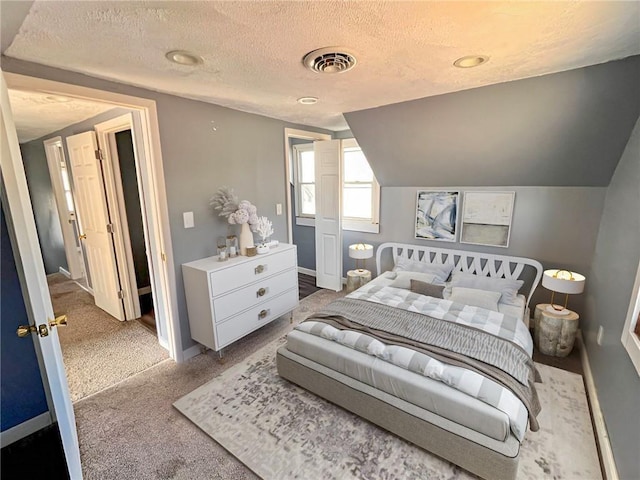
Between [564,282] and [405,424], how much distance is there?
6.34 feet

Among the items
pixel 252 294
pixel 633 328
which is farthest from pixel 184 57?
pixel 633 328

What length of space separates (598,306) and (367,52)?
2655mm

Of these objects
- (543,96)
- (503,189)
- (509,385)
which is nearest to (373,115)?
(543,96)

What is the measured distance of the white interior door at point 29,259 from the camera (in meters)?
1.23

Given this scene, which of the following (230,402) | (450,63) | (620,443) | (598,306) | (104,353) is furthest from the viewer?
(104,353)

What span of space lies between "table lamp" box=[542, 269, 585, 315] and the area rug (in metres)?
0.60

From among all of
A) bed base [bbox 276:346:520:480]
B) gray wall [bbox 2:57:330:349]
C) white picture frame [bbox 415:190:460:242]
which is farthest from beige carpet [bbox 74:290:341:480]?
white picture frame [bbox 415:190:460:242]

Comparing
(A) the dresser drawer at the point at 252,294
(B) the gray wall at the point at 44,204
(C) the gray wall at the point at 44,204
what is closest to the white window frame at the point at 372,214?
(A) the dresser drawer at the point at 252,294

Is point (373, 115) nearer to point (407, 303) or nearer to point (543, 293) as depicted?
point (407, 303)

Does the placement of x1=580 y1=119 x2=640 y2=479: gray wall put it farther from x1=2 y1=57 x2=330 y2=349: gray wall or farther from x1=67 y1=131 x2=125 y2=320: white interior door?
x1=67 y1=131 x2=125 y2=320: white interior door

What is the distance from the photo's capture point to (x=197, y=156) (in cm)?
266

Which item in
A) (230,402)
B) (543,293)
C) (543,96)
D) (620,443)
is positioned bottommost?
(230,402)

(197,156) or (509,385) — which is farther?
(197,156)

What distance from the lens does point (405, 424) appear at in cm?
176
